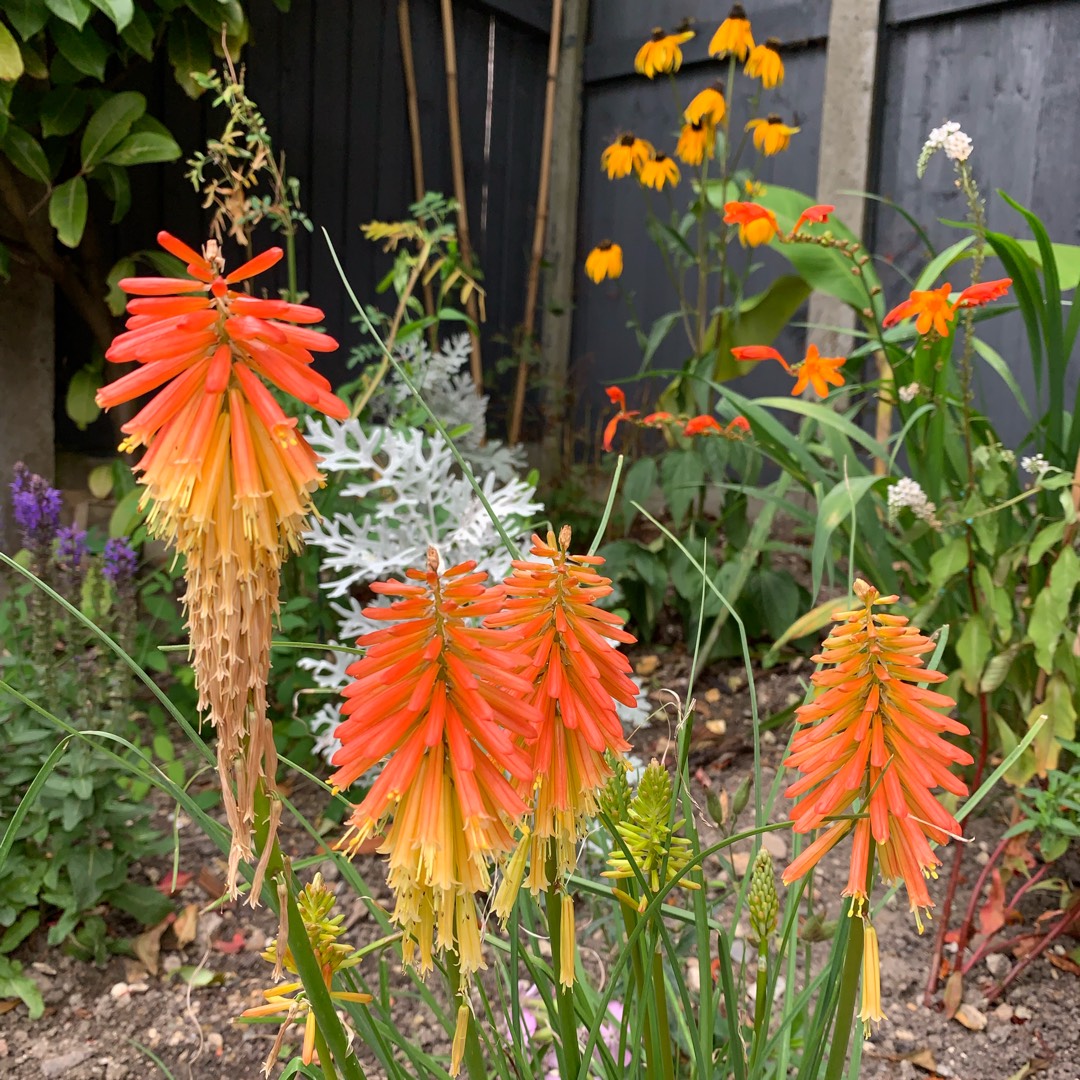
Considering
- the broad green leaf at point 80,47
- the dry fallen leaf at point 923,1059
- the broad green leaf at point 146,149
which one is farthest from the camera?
the broad green leaf at point 146,149

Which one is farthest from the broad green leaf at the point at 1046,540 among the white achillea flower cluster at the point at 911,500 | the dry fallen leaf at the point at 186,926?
the dry fallen leaf at the point at 186,926

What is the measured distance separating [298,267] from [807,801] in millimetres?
2907

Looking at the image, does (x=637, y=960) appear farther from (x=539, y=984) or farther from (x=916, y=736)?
(x=916, y=736)

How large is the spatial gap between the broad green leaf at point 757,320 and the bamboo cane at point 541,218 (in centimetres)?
92

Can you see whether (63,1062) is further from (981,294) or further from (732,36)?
(732,36)

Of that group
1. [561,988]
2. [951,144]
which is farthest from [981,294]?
[561,988]

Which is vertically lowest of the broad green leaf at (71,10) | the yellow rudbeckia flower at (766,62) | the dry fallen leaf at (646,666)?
the dry fallen leaf at (646,666)

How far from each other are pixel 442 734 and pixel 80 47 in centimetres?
211

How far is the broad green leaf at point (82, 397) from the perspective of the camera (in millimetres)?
2357

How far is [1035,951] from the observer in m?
1.23

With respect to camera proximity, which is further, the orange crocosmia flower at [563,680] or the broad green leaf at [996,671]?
the broad green leaf at [996,671]

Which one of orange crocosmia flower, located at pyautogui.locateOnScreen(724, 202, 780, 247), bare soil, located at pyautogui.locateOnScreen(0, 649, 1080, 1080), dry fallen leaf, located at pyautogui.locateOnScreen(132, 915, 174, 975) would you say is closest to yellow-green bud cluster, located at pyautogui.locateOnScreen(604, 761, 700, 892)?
bare soil, located at pyautogui.locateOnScreen(0, 649, 1080, 1080)

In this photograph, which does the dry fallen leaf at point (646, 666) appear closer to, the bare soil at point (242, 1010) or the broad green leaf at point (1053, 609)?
→ the bare soil at point (242, 1010)

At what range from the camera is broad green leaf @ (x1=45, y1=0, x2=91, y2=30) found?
Result: 178 cm
